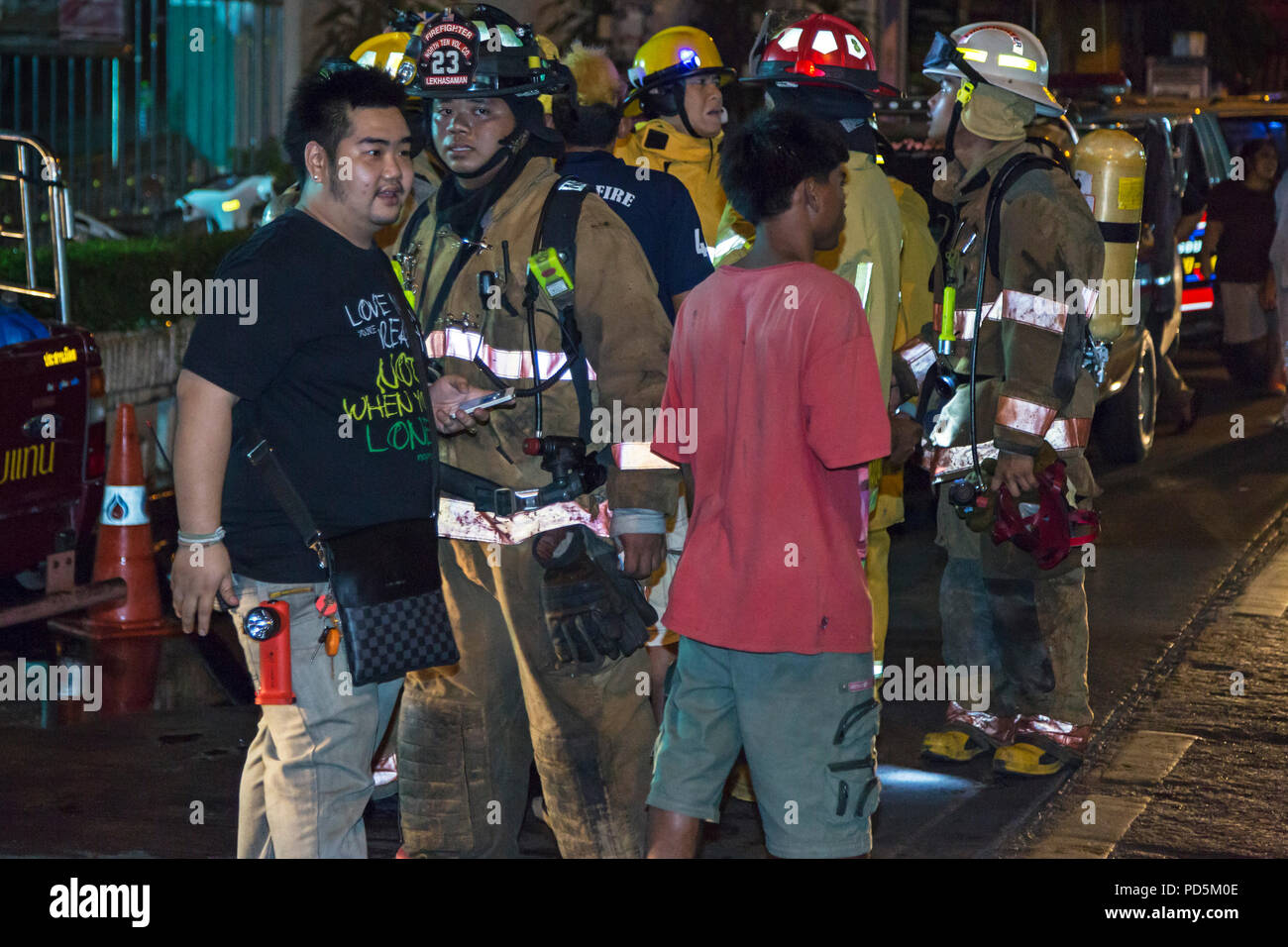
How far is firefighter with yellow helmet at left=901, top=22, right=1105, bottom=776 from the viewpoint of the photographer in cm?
577

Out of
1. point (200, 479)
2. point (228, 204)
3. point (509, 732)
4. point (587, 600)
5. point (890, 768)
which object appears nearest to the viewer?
point (200, 479)

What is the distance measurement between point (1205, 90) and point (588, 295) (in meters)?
14.7

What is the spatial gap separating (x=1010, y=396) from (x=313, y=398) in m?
2.46

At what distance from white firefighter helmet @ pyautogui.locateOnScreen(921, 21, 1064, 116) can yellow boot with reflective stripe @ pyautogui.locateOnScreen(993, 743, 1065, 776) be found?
6.89ft

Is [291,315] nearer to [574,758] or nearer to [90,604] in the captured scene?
[574,758]

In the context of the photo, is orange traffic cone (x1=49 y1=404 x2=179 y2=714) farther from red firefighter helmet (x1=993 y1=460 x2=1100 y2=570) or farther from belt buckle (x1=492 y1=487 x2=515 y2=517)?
red firefighter helmet (x1=993 y1=460 x2=1100 y2=570)

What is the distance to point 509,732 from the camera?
191 inches

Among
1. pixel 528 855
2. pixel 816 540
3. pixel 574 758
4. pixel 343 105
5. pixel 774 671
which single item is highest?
pixel 343 105

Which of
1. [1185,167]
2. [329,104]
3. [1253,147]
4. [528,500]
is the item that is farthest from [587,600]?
[1253,147]

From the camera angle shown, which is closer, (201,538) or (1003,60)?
(201,538)

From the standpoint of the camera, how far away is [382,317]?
4.23 meters

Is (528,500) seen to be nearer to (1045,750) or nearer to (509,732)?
(509,732)

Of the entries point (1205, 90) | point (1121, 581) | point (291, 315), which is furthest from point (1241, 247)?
point (291, 315)

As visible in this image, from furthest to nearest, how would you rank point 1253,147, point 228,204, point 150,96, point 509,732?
point 1253,147
point 150,96
point 228,204
point 509,732
